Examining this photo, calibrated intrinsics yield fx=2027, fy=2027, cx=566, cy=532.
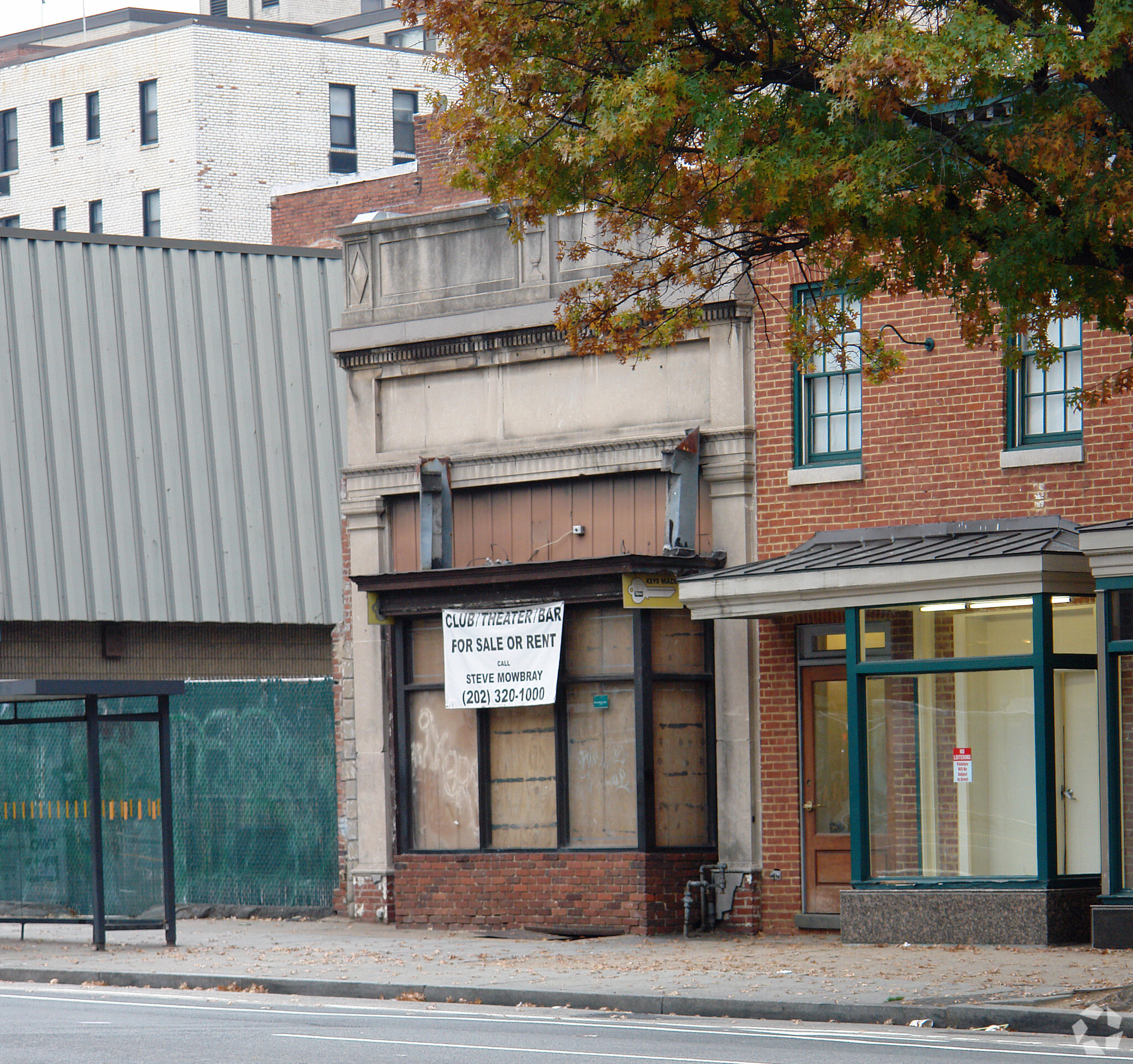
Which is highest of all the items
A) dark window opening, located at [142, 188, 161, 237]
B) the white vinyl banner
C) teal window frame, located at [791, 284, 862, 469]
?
dark window opening, located at [142, 188, 161, 237]

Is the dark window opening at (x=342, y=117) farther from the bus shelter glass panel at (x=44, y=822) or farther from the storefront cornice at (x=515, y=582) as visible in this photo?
the storefront cornice at (x=515, y=582)

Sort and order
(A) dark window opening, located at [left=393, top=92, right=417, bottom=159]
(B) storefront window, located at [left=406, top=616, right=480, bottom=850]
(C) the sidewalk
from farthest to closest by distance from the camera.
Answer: (A) dark window opening, located at [left=393, top=92, right=417, bottom=159]
(B) storefront window, located at [left=406, top=616, right=480, bottom=850]
(C) the sidewalk

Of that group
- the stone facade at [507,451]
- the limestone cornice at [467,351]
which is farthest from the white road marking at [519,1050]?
the limestone cornice at [467,351]

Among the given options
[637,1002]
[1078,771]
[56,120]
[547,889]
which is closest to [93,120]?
[56,120]

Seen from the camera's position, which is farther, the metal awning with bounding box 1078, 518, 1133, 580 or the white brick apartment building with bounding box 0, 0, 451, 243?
the white brick apartment building with bounding box 0, 0, 451, 243

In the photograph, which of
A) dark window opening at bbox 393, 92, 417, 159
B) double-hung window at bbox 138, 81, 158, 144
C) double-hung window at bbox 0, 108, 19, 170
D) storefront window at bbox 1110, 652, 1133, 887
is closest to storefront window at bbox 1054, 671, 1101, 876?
storefront window at bbox 1110, 652, 1133, 887

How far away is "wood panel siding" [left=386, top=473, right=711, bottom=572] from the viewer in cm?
1947

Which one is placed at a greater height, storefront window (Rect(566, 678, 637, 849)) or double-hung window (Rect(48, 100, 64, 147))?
double-hung window (Rect(48, 100, 64, 147))

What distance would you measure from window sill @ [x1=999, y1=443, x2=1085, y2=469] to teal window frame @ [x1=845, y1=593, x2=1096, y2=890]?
1376 mm

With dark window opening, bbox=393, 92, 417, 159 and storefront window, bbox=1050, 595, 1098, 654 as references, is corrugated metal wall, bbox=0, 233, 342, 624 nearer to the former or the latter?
storefront window, bbox=1050, 595, 1098, 654

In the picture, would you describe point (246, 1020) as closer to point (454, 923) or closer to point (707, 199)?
point (707, 199)

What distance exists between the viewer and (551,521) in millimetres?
20266

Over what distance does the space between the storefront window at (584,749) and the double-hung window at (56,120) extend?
41.7 m

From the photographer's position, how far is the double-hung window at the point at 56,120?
5834cm
